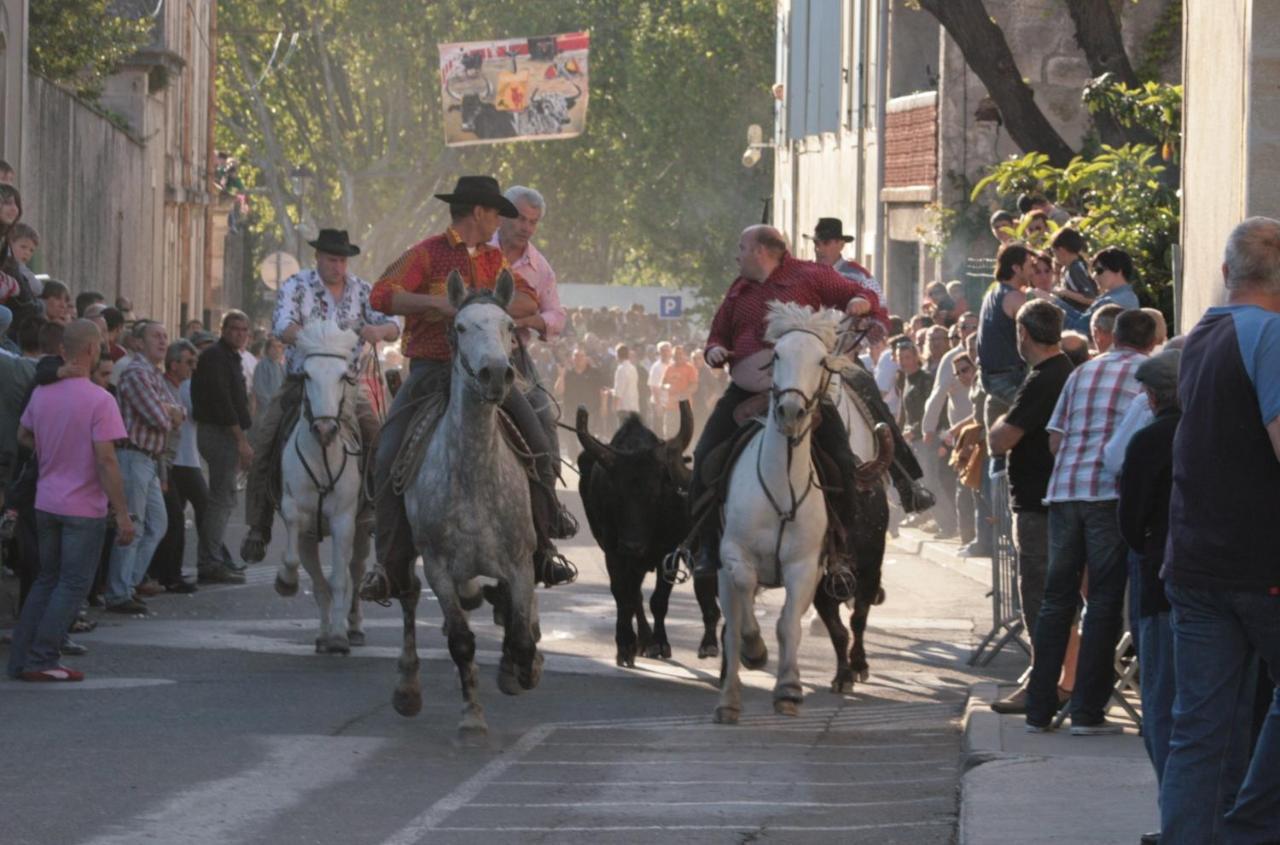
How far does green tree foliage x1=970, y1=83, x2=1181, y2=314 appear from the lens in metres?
17.5

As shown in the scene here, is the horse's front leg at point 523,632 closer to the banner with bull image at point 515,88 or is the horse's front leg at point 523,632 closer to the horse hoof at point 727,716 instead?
the horse hoof at point 727,716

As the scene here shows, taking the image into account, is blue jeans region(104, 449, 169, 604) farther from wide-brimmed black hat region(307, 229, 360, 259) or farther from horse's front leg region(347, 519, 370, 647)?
wide-brimmed black hat region(307, 229, 360, 259)

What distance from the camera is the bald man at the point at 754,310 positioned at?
12188 mm

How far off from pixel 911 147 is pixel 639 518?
20.2 m

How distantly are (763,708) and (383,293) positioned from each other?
2.67 meters

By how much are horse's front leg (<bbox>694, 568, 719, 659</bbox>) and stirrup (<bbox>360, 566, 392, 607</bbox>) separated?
8.31 ft

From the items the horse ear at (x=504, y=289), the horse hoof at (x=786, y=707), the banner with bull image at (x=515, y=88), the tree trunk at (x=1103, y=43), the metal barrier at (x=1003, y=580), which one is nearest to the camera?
the horse ear at (x=504, y=289)

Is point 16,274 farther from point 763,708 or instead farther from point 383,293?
point 763,708

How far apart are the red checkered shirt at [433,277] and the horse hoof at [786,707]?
2.19 metres

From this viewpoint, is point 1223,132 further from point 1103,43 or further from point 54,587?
point 54,587

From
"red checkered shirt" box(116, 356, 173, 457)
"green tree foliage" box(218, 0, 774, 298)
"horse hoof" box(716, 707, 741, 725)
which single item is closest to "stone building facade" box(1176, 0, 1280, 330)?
"horse hoof" box(716, 707, 741, 725)

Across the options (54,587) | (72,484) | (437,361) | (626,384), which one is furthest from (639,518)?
(626,384)

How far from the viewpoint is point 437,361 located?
11820mm

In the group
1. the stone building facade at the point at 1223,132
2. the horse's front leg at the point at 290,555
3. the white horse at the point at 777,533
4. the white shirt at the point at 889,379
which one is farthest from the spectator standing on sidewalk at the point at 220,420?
the white horse at the point at 777,533
